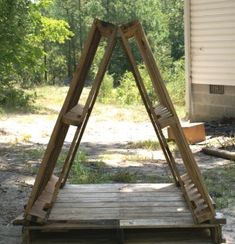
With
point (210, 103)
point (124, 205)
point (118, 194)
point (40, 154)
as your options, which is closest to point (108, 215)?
point (124, 205)

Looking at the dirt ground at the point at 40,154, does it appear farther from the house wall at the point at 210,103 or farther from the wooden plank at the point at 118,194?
the house wall at the point at 210,103

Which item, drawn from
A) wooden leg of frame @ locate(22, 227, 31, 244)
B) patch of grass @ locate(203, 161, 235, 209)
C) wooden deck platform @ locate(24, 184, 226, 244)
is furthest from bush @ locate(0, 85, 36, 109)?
wooden leg of frame @ locate(22, 227, 31, 244)

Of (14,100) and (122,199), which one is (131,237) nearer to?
(122,199)

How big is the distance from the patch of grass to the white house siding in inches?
182

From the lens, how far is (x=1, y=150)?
10.2 meters

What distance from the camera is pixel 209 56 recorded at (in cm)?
1316

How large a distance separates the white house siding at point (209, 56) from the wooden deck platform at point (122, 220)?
7.87 meters

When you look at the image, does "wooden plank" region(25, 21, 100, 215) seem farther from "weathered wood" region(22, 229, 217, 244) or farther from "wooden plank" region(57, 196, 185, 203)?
"wooden plank" region(57, 196, 185, 203)

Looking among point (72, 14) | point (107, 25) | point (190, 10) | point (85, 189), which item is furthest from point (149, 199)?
point (72, 14)

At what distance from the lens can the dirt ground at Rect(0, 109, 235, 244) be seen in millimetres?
5832

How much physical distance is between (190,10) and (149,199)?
9427mm

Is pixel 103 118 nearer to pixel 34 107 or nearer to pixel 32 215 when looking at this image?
pixel 34 107

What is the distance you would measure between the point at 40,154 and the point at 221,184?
388 centimetres

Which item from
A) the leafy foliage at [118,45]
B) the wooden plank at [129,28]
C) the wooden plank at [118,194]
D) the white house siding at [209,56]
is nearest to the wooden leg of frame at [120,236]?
the wooden plank at [118,194]
